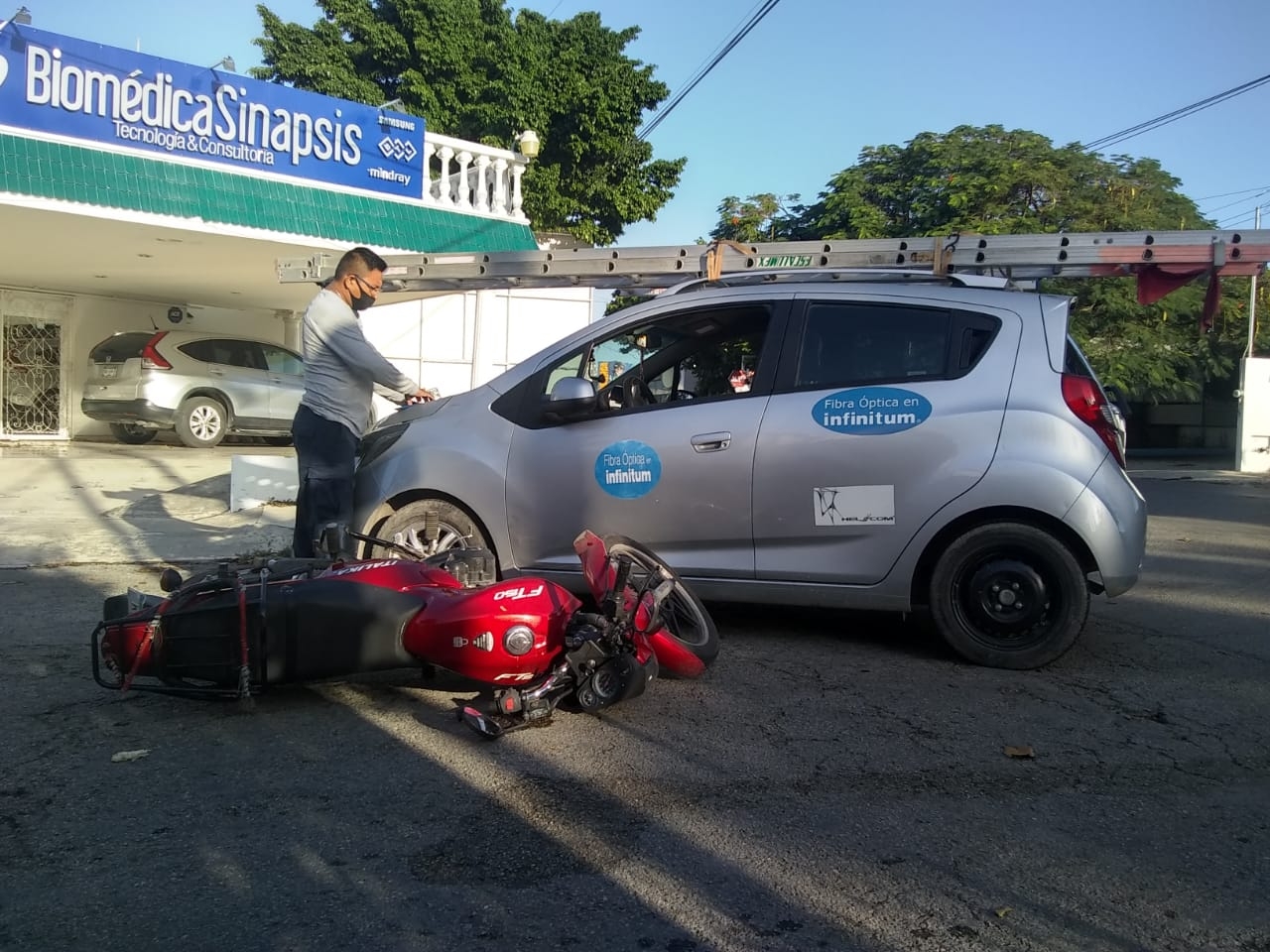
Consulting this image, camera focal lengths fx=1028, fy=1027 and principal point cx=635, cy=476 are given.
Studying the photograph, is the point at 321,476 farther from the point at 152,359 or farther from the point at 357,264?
the point at 152,359

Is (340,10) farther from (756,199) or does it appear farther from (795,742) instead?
(795,742)

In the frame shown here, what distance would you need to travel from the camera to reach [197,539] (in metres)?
7.96

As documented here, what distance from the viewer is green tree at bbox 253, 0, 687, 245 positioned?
86.0ft

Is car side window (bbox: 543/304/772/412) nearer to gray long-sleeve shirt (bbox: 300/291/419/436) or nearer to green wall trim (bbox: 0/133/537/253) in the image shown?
gray long-sleeve shirt (bbox: 300/291/419/436)

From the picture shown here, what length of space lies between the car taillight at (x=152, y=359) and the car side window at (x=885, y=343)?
11.8 metres

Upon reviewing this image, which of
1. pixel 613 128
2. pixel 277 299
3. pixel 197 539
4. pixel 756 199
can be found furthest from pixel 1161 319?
pixel 197 539

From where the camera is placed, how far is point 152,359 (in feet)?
46.8

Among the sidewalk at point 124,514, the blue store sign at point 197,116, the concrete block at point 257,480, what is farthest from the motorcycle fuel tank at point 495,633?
the blue store sign at point 197,116

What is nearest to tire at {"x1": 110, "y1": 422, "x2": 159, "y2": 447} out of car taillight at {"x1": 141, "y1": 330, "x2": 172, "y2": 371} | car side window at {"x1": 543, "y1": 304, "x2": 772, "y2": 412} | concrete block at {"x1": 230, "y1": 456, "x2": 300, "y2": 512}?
car taillight at {"x1": 141, "y1": 330, "x2": 172, "y2": 371}

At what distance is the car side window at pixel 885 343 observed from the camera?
499 cm

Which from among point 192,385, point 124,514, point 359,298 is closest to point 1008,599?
point 359,298

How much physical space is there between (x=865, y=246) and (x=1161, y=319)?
2113 cm

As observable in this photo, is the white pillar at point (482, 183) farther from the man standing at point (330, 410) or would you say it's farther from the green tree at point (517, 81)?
the green tree at point (517, 81)

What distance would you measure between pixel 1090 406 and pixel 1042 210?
64.4ft
